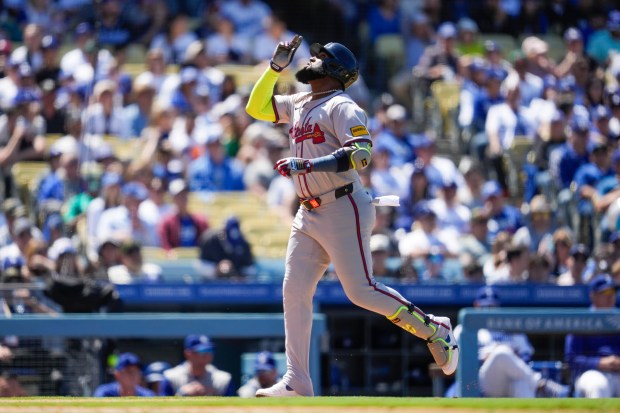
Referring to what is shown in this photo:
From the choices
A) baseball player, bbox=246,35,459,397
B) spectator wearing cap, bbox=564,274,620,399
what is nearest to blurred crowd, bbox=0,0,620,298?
spectator wearing cap, bbox=564,274,620,399

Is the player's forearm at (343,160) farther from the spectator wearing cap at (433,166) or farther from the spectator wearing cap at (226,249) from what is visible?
the spectator wearing cap at (433,166)

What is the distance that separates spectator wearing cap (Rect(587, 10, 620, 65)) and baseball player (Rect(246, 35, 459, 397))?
11.0 m

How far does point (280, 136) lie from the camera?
1407 centimetres

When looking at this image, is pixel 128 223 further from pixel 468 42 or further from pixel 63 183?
pixel 468 42

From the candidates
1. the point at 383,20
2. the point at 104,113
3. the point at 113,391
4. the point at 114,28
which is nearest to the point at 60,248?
the point at 113,391

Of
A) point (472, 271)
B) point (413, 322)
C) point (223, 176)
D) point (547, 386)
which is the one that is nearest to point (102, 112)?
point (223, 176)

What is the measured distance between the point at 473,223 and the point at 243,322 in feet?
14.0

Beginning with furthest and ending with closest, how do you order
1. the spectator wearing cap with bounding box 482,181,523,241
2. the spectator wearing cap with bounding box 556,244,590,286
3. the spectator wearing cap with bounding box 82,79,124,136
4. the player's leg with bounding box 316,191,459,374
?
the spectator wearing cap with bounding box 82,79,124,136 → the spectator wearing cap with bounding box 482,181,523,241 → the spectator wearing cap with bounding box 556,244,590,286 → the player's leg with bounding box 316,191,459,374

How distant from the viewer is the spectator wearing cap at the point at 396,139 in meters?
14.3

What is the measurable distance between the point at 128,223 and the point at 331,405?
265 inches

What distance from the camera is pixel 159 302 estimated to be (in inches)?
439

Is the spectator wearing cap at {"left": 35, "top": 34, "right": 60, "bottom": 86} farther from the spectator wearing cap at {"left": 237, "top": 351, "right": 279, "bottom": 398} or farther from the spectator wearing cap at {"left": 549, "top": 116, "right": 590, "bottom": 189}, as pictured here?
the spectator wearing cap at {"left": 237, "top": 351, "right": 279, "bottom": 398}

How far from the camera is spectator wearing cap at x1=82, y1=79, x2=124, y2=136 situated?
46.1 ft

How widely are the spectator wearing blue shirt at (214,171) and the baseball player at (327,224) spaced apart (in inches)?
248
